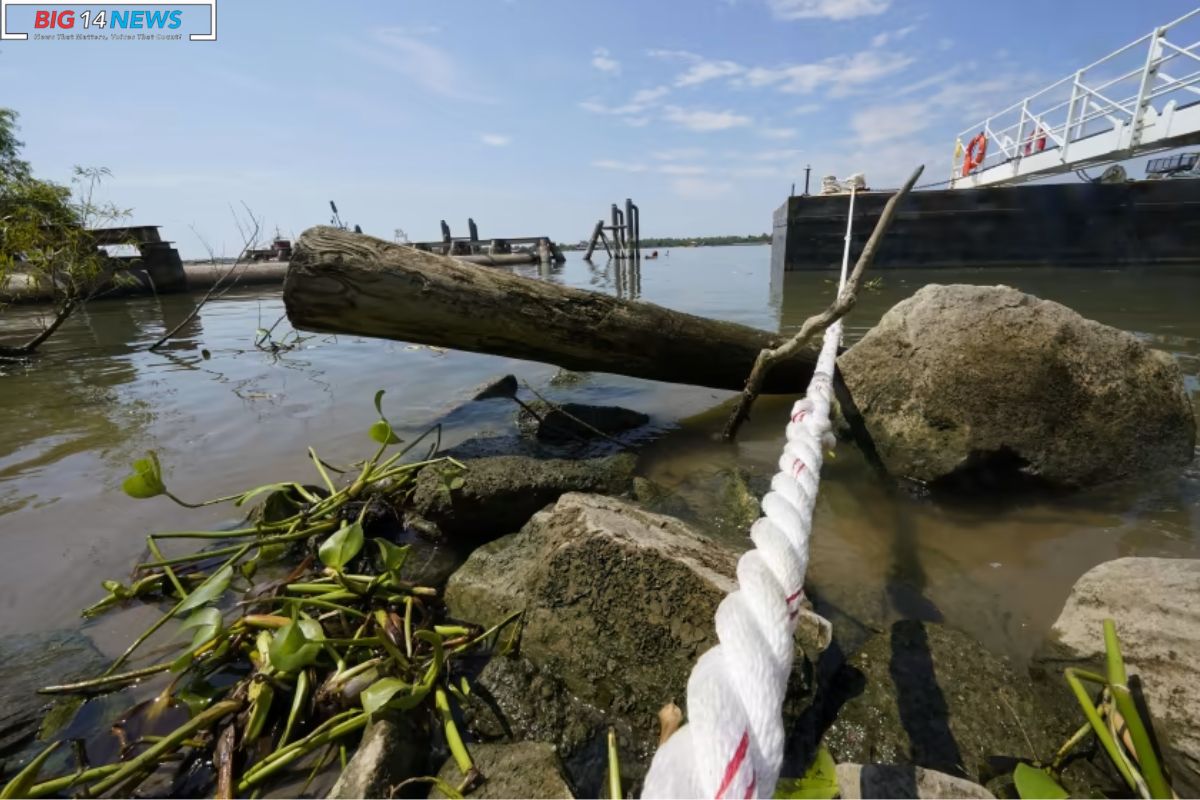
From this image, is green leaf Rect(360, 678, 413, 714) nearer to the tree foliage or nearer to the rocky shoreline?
the rocky shoreline

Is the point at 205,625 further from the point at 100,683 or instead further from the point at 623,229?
the point at 623,229

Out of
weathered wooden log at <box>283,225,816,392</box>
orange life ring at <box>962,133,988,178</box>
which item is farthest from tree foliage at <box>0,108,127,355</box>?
orange life ring at <box>962,133,988,178</box>

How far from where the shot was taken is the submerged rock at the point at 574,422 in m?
4.25

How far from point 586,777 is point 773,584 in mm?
1067

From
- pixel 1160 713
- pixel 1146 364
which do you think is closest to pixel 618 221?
pixel 1146 364

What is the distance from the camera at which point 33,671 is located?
1.91 m

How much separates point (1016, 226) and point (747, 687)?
1941 centimetres

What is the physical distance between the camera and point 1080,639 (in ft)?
5.87

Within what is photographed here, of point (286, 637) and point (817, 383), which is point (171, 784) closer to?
point (286, 637)

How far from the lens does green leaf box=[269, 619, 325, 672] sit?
1.48 m

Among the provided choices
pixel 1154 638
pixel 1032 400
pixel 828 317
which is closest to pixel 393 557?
pixel 1154 638

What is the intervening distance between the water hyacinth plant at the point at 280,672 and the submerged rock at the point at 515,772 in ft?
0.14

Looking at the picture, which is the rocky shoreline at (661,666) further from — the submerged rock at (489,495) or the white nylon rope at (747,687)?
the white nylon rope at (747,687)

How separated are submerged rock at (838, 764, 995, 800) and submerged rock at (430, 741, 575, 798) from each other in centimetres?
68
